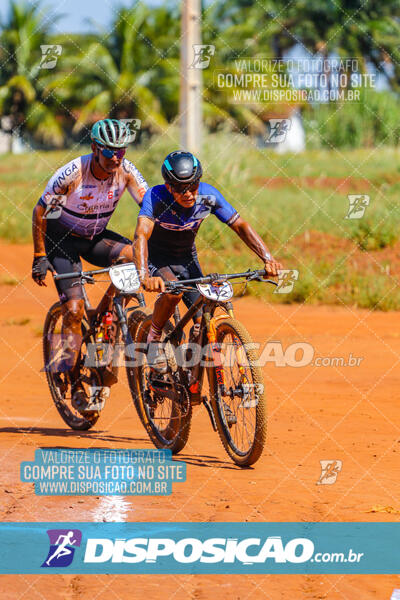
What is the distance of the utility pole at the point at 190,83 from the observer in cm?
2100

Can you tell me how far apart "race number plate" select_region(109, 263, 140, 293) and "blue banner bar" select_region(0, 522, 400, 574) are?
2.17 meters

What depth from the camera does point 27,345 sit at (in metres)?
13.8

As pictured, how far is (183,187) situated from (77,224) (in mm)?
1481

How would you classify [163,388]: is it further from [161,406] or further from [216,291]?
[216,291]

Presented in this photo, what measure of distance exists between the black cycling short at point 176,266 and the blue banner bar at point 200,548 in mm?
2261

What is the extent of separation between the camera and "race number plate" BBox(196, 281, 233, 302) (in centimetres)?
702

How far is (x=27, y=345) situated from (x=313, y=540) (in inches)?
338

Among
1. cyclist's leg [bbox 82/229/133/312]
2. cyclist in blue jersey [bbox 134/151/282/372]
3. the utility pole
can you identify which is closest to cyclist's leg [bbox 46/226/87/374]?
cyclist's leg [bbox 82/229/133/312]

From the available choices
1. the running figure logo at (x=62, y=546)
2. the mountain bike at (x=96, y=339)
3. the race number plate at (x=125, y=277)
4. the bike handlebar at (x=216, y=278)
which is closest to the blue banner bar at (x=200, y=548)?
the running figure logo at (x=62, y=546)

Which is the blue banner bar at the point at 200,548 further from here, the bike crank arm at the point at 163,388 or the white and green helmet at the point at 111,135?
the white and green helmet at the point at 111,135

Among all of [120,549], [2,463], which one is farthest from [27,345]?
[120,549]

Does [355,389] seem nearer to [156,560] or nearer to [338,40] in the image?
[156,560]

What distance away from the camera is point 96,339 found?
8.58m

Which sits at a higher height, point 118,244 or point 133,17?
point 118,244
